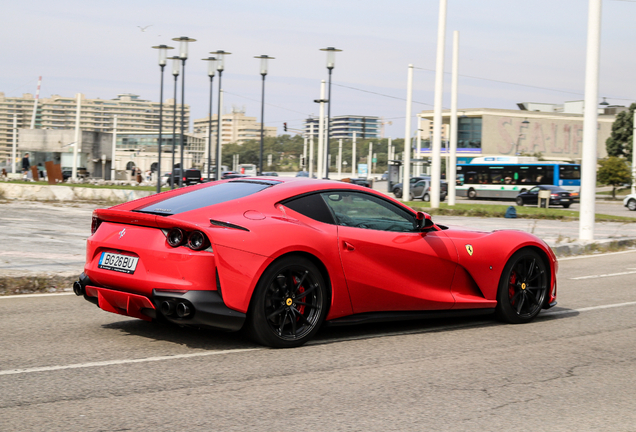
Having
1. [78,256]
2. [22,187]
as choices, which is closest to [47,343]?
[78,256]

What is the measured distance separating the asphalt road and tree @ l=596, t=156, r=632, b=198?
53080 mm

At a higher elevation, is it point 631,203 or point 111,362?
point 631,203

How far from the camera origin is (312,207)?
229 inches

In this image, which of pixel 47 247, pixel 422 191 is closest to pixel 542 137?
pixel 422 191

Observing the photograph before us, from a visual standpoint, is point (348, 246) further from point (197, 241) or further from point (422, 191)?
point (422, 191)

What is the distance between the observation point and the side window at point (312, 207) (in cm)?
574

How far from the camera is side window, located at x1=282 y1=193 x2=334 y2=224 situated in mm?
5738

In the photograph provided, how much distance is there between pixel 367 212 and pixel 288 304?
117 centimetres

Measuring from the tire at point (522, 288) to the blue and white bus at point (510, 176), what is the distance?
47.9m

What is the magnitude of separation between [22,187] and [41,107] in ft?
579

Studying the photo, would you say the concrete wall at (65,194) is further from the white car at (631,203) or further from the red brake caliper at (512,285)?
the white car at (631,203)

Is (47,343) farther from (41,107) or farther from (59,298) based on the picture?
(41,107)

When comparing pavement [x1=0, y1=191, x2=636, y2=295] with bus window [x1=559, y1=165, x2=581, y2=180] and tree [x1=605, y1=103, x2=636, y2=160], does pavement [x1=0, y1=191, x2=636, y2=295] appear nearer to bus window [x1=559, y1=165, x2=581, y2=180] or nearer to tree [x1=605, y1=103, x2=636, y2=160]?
bus window [x1=559, y1=165, x2=581, y2=180]

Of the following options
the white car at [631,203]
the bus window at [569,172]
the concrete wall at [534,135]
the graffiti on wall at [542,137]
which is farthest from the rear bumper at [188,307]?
the graffiti on wall at [542,137]
